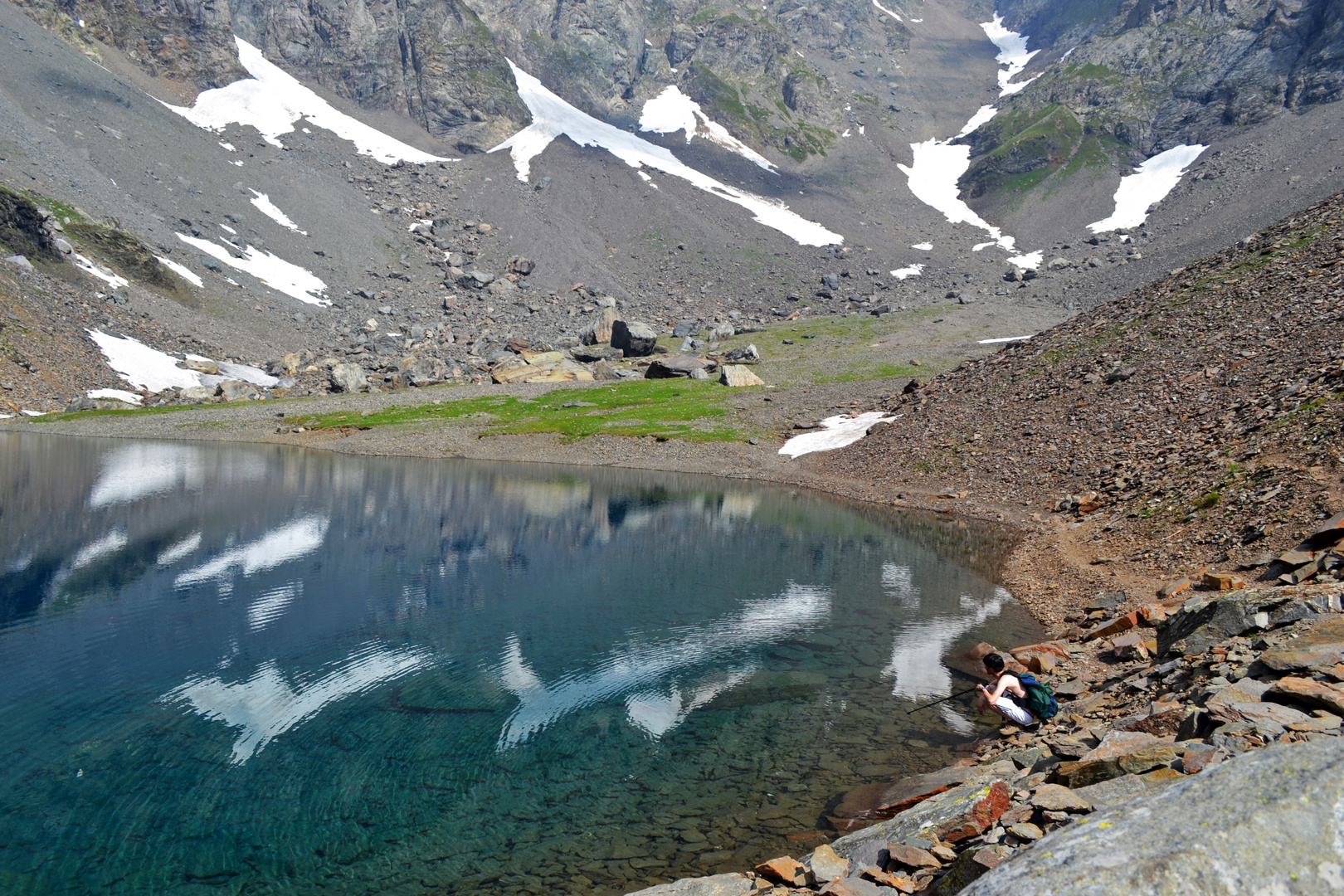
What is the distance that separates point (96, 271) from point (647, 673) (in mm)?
115720

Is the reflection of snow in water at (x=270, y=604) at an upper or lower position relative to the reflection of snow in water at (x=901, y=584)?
lower

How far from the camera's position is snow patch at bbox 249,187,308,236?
459 ft

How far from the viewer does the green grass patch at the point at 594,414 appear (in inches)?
3017

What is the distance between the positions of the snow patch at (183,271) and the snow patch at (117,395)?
3022 centimetres

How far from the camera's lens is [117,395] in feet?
286

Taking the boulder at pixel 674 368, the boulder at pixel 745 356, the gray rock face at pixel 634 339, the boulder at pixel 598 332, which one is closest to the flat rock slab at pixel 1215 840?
the boulder at pixel 674 368

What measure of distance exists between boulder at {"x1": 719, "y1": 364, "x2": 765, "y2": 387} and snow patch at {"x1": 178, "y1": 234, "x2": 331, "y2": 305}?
72.6m

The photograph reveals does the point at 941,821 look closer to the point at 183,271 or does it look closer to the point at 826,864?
the point at 826,864

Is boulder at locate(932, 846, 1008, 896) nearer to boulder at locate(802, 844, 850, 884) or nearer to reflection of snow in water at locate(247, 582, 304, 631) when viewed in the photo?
boulder at locate(802, 844, 850, 884)

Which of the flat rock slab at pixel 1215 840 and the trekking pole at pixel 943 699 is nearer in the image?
the flat rock slab at pixel 1215 840

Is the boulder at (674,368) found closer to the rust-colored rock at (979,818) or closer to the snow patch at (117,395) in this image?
the snow patch at (117,395)

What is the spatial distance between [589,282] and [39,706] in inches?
5593

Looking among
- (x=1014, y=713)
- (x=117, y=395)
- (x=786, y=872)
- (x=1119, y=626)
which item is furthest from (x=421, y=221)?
(x=786, y=872)

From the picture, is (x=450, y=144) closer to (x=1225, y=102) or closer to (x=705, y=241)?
(x=705, y=241)
